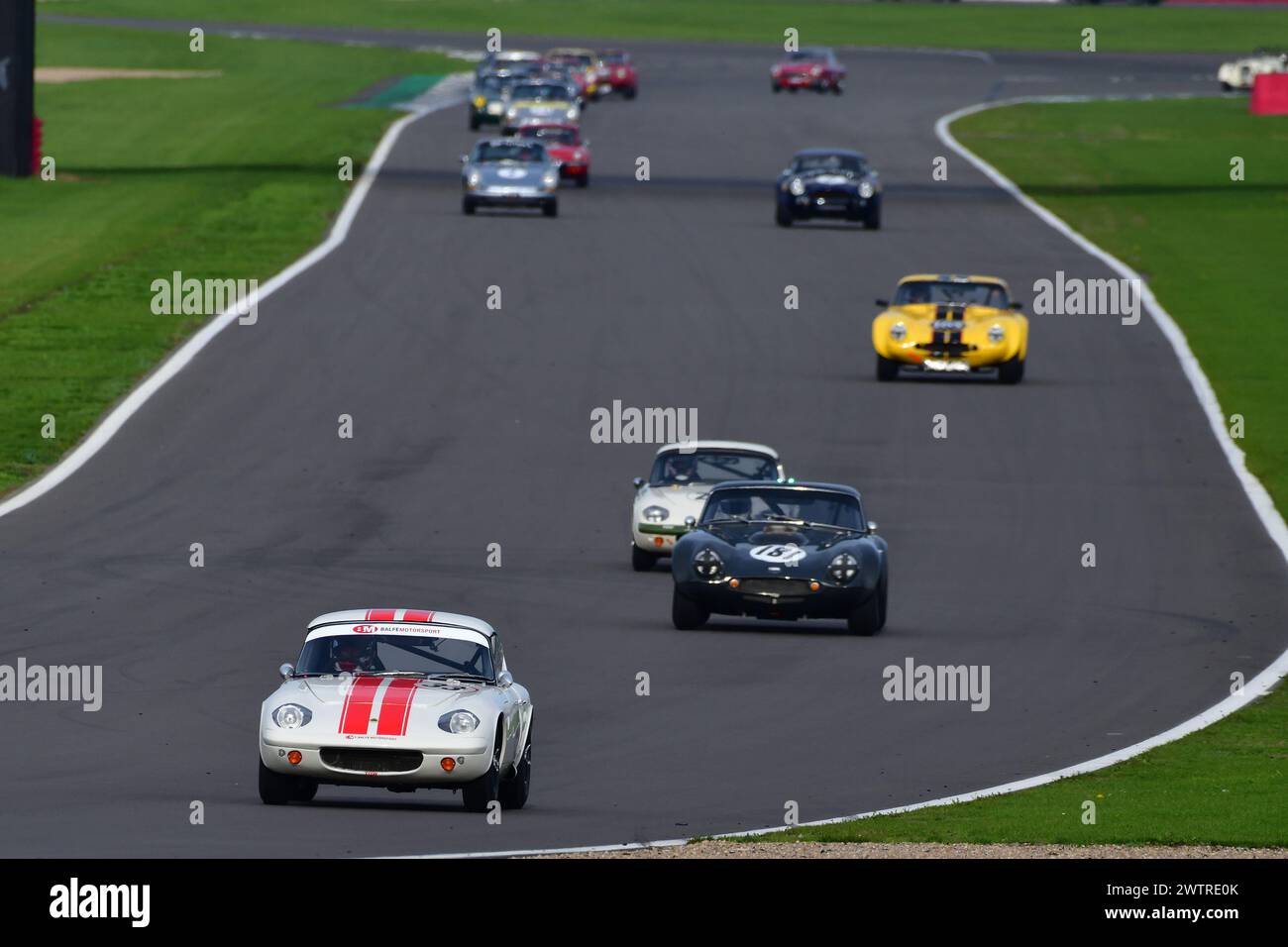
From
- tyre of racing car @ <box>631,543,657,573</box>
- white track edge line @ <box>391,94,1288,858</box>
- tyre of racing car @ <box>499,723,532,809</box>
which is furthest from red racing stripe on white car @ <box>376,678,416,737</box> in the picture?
tyre of racing car @ <box>631,543,657,573</box>

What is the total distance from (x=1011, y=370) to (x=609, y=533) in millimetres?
12546

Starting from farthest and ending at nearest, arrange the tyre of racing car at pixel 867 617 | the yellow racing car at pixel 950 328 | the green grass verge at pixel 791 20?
the green grass verge at pixel 791 20 < the yellow racing car at pixel 950 328 < the tyre of racing car at pixel 867 617

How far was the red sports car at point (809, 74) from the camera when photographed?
8912 cm

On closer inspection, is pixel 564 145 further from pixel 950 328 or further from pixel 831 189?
pixel 950 328

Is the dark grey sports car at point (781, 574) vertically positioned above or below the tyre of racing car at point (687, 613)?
above

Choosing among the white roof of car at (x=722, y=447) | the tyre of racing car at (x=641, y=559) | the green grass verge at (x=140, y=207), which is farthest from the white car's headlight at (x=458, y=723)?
the green grass verge at (x=140, y=207)

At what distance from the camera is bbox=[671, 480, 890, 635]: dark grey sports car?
922 inches

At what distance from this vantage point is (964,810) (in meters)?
16.2

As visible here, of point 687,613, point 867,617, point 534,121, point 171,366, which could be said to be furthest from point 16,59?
point 867,617

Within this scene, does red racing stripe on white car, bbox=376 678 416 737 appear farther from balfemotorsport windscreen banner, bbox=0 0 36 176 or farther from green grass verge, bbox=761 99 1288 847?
balfemotorsport windscreen banner, bbox=0 0 36 176

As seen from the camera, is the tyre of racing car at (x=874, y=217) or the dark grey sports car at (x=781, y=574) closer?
→ the dark grey sports car at (x=781, y=574)

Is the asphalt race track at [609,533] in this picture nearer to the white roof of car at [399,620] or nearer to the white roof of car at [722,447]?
the white roof of car at [399,620]

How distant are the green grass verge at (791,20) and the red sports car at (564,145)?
59239 mm

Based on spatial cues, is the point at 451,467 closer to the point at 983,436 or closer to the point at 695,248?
the point at 983,436
